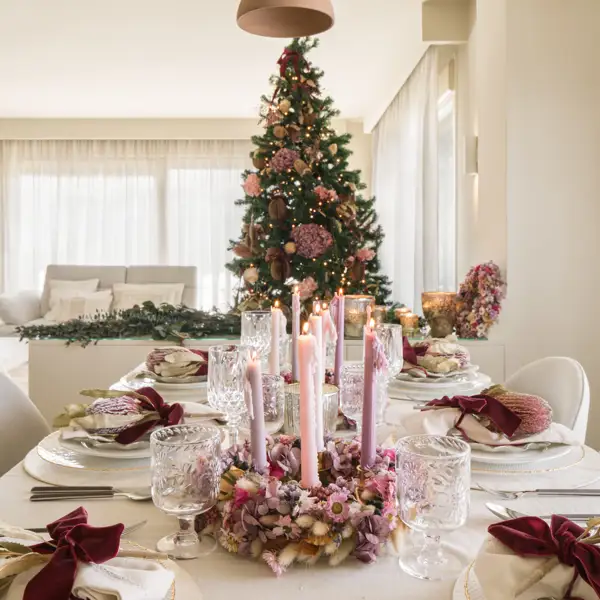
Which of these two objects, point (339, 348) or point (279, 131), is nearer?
point (339, 348)

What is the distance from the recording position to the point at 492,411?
1187 mm

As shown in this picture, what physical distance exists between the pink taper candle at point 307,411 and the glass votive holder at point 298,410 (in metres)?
0.26

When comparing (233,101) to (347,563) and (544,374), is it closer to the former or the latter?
(544,374)

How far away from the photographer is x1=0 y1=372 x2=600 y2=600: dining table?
0.75 metres

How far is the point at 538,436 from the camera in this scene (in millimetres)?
1200

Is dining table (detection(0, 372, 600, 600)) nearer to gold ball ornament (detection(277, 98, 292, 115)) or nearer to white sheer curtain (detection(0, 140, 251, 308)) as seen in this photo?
gold ball ornament (detection(277, 98, 292, 115))

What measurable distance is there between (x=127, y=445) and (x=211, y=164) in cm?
698

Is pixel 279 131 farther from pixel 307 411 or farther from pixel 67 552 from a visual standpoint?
pixel 67 552

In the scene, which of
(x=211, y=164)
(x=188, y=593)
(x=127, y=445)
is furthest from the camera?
(x=211, y=164)

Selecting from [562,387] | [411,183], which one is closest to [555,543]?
[562,387]

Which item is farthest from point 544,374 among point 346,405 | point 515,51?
point 515,51

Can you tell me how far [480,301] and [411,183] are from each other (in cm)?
261

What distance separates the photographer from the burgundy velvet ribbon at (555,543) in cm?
66

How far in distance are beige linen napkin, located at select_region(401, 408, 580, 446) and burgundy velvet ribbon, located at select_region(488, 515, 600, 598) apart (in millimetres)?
451
